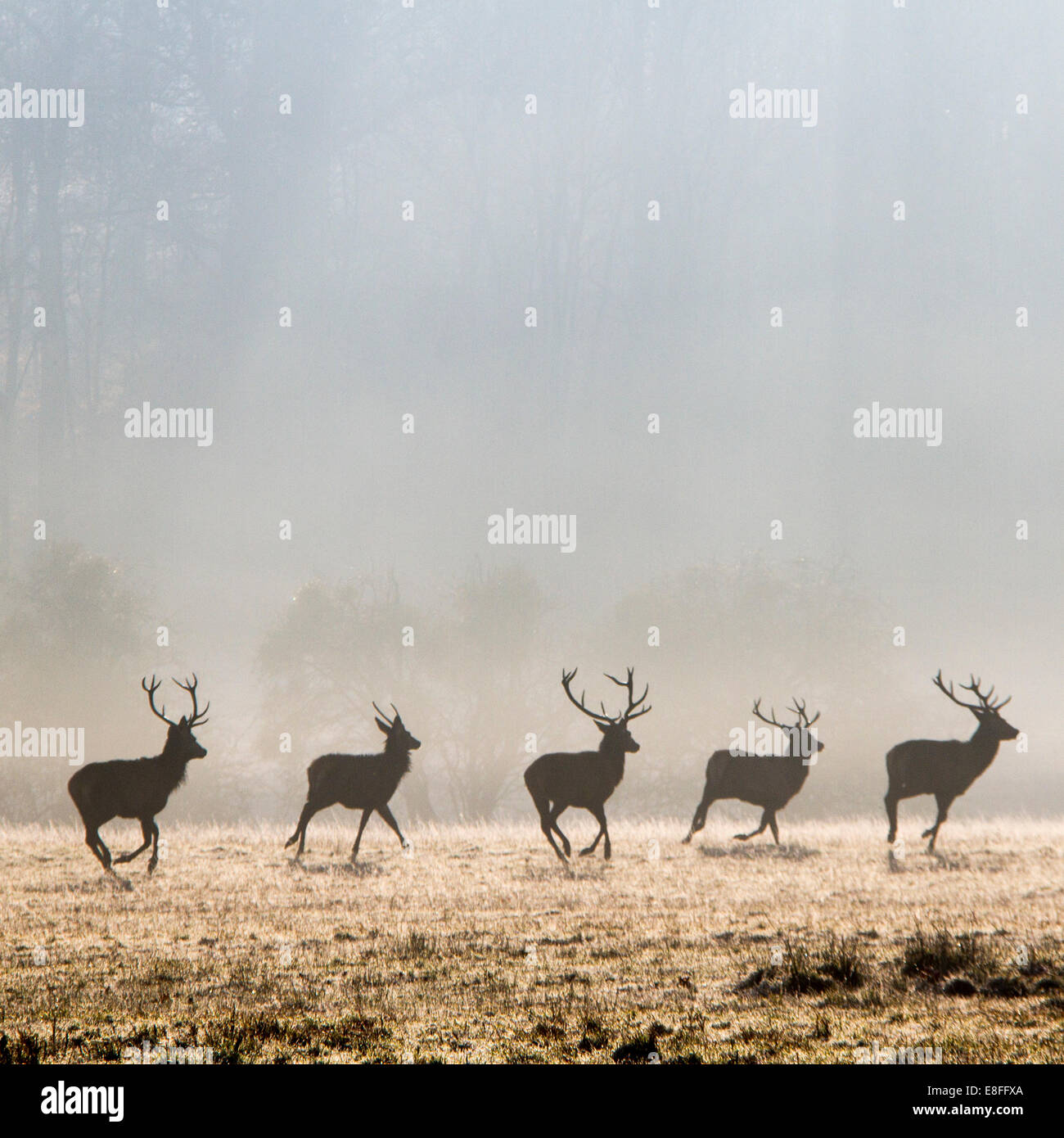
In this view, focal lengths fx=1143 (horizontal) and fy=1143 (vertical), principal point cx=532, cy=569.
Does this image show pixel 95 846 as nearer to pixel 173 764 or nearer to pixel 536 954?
pixel 173 764

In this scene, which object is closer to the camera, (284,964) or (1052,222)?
(284,964)

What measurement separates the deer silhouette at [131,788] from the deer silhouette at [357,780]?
2.01 m

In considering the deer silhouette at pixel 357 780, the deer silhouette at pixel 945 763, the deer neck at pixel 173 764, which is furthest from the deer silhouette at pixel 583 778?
the deer neck at pixel 173 764

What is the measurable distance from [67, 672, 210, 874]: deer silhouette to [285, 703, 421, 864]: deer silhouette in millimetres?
2014

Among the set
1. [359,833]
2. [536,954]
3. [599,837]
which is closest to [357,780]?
[359,833]

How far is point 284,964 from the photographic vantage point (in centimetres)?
1072

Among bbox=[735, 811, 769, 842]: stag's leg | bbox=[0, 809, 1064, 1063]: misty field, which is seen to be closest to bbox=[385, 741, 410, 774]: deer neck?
bbox=[0, 809, 1064, 1063]: misty field

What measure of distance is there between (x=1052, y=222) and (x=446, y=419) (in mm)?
88200

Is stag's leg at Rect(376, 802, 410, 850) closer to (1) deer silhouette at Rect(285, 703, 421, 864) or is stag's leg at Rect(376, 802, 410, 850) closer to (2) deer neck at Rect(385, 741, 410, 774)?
(1) deer silhouette at Rect(285, 703, 421, 864)

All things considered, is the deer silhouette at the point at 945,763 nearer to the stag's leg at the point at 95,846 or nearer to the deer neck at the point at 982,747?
the deer neck at the point at 982,747

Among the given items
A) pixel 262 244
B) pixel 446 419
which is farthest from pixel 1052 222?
pixel 262 244

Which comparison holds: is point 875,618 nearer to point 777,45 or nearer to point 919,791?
point 919,791

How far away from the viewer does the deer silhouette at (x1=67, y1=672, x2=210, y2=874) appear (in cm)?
1697

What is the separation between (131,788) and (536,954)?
8.60m
